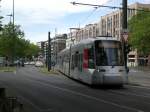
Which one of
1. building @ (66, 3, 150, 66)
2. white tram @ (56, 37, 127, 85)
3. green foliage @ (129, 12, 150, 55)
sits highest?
building @ (66, 3, 150, 66)

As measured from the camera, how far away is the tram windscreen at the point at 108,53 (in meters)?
28.6

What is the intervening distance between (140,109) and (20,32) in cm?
10195

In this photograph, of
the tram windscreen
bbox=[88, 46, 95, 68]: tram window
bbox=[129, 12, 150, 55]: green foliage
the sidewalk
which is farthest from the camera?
bbox=[129, 12, 150, 55]: green foliage

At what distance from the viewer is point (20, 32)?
116812mm

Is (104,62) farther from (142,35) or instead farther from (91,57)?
(142,35)

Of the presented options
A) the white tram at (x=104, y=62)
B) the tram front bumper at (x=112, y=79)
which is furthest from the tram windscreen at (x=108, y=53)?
the tram front bumper at (x=112, y=79)

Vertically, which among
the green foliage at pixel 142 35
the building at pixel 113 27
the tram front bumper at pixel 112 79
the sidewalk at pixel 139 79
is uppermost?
the building at pixel 113 27

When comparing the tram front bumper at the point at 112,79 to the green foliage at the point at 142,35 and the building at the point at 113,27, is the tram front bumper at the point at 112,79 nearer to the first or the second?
the green foliage at the point at 142,35

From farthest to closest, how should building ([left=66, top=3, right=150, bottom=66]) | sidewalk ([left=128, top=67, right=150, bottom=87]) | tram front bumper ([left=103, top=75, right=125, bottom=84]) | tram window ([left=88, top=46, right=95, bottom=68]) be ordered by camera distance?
building ([left=66, top=3, right=150, bottom=66]) → sidewalk ([left=128, top=67, right=150, bottom=87]) → tram window ([left=88, top=46, right=95, bottom=68]) → tram front bumper ([left=103, top=75, right=125, bottom=84])

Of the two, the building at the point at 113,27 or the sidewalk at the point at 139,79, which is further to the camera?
the building at the point at 113,27

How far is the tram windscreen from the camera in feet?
93.8

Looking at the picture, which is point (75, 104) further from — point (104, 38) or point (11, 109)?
point (104, 38)

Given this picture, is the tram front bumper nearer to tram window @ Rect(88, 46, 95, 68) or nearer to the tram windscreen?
the tram windscreen

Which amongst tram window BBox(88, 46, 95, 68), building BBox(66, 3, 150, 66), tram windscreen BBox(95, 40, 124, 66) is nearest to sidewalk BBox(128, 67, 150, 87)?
tram windscreen BBox(95, 40, 124, 66)
